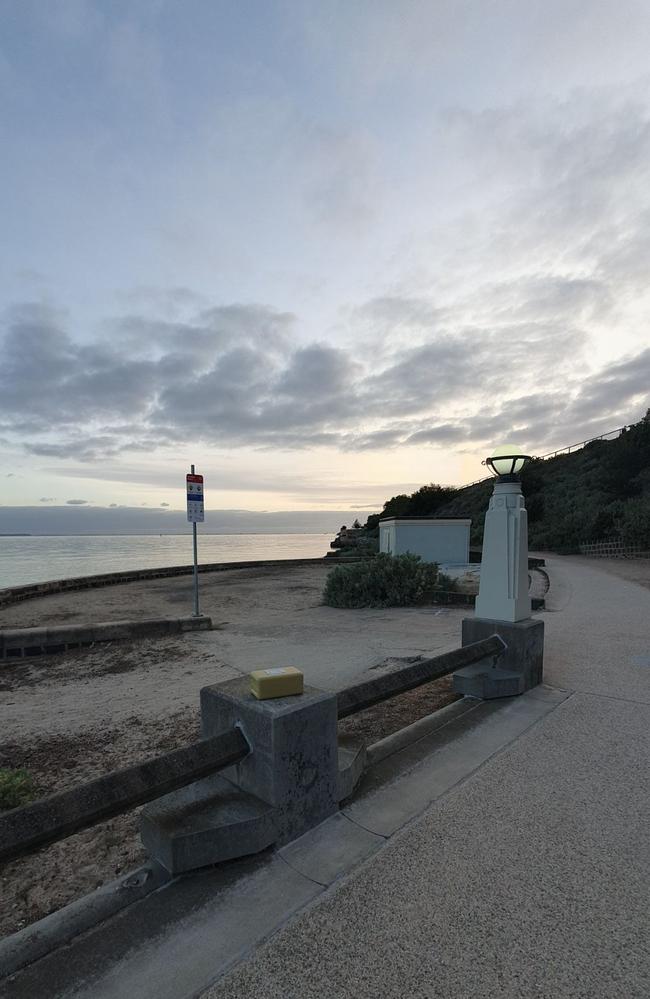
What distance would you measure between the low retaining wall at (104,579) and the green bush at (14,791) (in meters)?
11.8

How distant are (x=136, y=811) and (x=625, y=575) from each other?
54.6ft

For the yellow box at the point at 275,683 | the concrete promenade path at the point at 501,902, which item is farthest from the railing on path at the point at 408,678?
the concrete promenade path at the point at 501,902

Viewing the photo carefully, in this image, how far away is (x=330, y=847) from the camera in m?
2.47

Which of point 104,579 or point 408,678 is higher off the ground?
point 408,678

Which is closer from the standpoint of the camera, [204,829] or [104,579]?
[204,829]

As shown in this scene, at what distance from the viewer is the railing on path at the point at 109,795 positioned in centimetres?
183

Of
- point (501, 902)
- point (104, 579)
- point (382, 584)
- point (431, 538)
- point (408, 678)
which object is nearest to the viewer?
point (501, 902)

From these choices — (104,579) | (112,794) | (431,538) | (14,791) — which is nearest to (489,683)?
(112,794)

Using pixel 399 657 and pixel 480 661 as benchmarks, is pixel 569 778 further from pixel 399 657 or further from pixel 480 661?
pixel 399 657

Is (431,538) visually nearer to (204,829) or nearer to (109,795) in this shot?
(204,829)

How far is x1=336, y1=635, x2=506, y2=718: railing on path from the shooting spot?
10.5ft

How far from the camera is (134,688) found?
240 inches

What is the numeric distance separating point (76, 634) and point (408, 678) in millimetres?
6671

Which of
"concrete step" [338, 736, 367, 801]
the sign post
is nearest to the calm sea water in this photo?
the sign post
